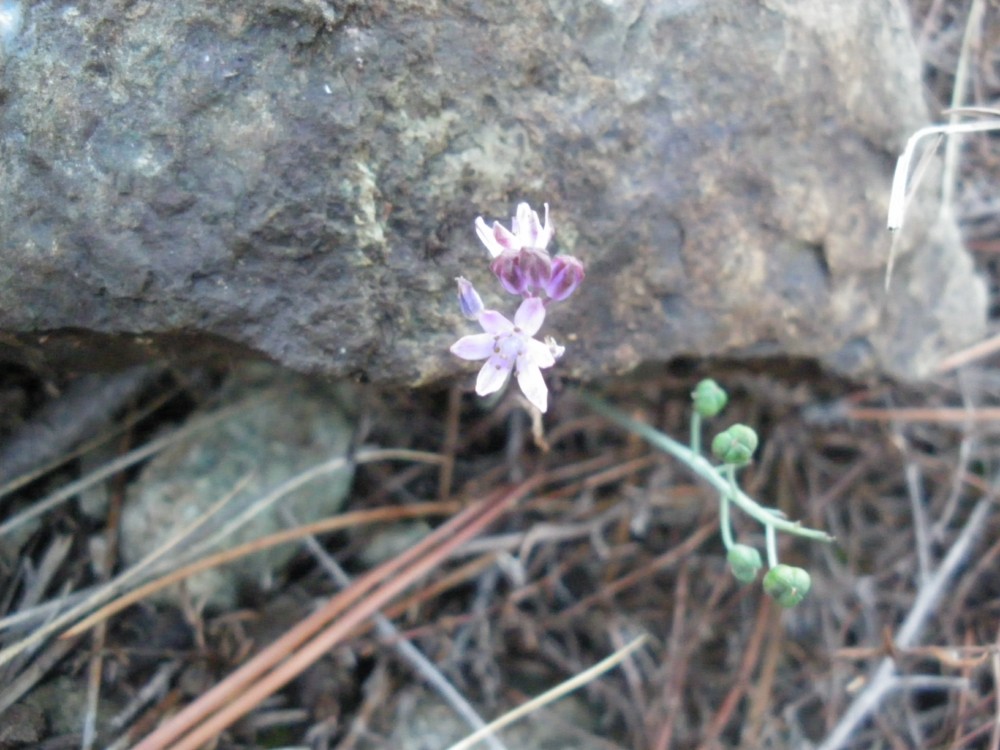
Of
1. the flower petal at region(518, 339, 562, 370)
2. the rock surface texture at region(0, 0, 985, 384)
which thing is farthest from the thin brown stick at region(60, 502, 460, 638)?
the flower petal at region(518, 339, 562, 370)

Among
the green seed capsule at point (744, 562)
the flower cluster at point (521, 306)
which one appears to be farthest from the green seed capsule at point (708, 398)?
the flower cluster at point (521, 306)

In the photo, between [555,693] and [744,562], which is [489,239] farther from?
[555,693]

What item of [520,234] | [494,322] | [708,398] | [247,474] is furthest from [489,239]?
[247,474]

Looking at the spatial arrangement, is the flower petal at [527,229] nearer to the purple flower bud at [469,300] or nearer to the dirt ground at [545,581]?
the purple flower bud at [469,300]

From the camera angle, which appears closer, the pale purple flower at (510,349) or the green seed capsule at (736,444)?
the pale purple flower at (510,349)

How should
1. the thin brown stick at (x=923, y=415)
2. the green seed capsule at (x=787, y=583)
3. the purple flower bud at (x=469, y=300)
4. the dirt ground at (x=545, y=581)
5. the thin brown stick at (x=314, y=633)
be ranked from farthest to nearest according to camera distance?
the thin brown stick at (x=923, y=415) → the dirt ground at (x=545, y=581) → the thin brown stick at (x=314, y=633) → the green seed capsule at (x=787, y=583) → the purple flower bud at (x=469, y=300)
